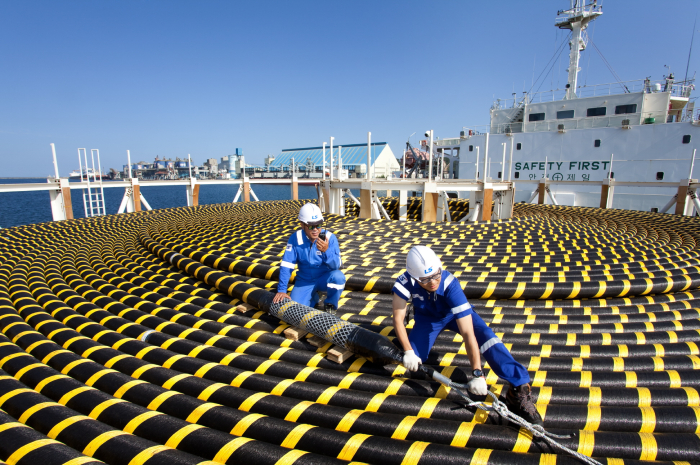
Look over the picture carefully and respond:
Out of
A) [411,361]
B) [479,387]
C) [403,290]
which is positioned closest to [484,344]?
[479,387]

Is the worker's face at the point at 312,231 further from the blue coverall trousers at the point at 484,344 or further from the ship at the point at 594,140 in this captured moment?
the ship at the point at 594,140

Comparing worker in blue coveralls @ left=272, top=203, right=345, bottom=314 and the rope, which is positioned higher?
worker in blue coveralls @ left=272, top=203, right=345, bottom=314

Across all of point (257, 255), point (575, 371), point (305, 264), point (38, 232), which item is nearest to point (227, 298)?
point (257, 255)

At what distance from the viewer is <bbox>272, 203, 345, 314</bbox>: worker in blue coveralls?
388 centimetres

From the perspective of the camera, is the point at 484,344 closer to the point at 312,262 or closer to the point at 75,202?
the point at 312,262

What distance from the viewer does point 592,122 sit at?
19266 mm

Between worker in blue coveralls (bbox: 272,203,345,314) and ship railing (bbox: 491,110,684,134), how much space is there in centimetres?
2034

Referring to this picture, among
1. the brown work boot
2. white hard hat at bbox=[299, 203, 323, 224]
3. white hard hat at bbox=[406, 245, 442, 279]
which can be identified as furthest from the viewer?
white hard hat at bbox=[299, 203, 323, 224]

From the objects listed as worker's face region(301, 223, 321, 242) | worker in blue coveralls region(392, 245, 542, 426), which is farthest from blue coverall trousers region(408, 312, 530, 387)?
worker's face region(301, 223, 321, 242)

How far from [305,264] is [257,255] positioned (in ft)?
7.61

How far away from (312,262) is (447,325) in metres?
1.67

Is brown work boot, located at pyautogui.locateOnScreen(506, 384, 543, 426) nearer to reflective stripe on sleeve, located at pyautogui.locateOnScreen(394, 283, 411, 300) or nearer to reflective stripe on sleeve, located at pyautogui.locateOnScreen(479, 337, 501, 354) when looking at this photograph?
reflective stripe on sleeve, located at pyautogui.locateOnScreen(479, 337, 501, 354)

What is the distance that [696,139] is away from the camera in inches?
635

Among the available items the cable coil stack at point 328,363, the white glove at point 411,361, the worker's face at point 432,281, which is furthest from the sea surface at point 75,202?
the worker's face at point 432,281
